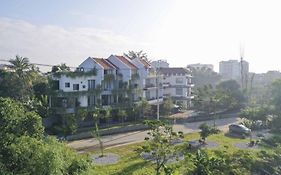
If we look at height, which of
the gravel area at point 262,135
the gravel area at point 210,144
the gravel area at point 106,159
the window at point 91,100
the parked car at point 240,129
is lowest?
the gravel area at point 106,159

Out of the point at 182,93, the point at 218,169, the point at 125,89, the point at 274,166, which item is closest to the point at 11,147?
the point at 218,169

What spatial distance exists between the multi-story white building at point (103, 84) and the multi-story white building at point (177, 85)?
11963 mm

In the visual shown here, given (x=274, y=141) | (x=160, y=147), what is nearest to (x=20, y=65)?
(x=160, y=147)

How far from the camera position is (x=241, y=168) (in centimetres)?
2909

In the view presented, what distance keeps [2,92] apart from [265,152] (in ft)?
103

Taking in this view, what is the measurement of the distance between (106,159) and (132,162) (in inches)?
114

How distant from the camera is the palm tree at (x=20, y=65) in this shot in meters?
47.2

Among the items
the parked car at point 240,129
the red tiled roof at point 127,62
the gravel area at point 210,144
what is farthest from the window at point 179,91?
the gravel area at point 210,144

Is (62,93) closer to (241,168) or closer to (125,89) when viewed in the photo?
(125,89)

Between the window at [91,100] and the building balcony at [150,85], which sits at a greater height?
the building balcony at [150,85]

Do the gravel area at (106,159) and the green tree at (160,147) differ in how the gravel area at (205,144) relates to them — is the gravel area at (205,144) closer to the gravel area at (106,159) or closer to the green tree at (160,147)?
the gravel area at (106,159)

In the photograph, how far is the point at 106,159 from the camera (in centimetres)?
3156

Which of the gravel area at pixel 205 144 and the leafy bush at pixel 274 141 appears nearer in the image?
the gravel area at pixel 205 144

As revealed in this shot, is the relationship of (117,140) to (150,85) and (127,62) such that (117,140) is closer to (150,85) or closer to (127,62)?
(127,62)
